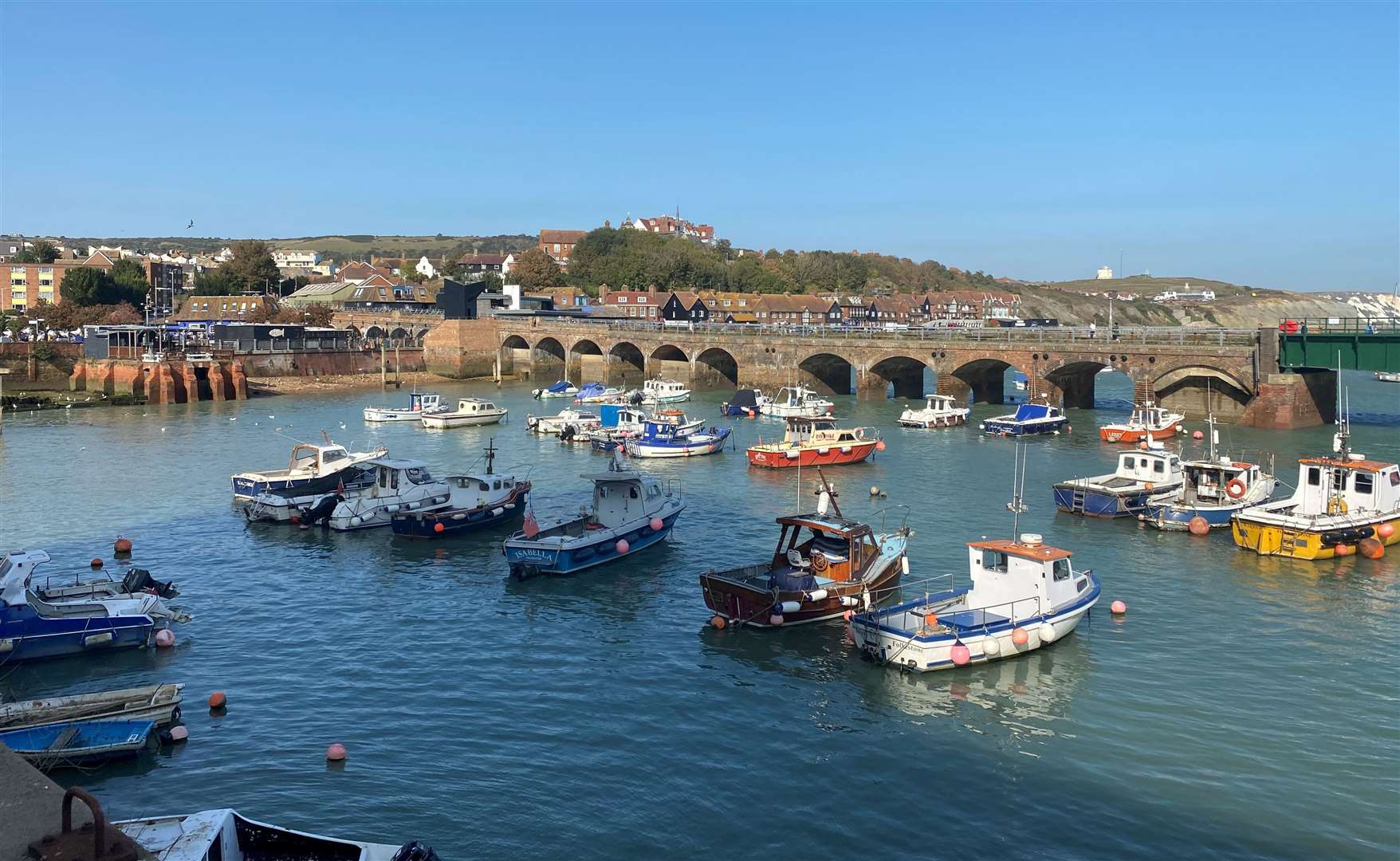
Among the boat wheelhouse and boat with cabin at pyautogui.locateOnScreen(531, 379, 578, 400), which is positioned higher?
boat with cabin at pyautogui.locateOnScreen(531, 379, 578, 400)

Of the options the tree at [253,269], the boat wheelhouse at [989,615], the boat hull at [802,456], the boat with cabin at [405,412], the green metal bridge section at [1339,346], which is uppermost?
the tree at [253,269]

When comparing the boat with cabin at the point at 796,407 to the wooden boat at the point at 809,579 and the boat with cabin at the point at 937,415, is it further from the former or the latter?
the wooden boat at the point at 809,579

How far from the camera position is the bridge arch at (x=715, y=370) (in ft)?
361

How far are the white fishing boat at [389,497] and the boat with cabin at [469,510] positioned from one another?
0.54 m

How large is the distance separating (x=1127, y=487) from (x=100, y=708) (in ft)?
129

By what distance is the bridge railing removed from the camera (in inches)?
3094

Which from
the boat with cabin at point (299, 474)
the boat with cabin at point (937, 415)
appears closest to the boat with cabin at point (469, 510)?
the boat with cabin at point (299, 474)

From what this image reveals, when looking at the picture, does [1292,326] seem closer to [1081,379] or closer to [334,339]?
[1081,379]

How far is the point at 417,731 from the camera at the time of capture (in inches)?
947

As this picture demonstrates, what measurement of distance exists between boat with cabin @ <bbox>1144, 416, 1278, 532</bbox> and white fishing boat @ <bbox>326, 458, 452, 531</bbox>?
1134 inches

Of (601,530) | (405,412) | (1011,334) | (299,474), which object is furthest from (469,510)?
(1011,334)

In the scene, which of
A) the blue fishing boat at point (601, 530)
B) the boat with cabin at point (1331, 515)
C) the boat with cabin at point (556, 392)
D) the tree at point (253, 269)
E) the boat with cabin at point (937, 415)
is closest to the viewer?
the blue fishing boat at point (601, 530)

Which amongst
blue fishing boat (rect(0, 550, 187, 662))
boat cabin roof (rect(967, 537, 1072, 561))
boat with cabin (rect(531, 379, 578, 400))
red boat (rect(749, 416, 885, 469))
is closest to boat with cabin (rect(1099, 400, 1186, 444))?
red boat (rect(749, 416, 885, 469))

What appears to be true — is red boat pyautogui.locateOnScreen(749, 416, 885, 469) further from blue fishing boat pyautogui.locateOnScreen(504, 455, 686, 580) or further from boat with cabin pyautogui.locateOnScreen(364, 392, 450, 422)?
boat with cabin pyautogui.locateOnScreen(364, 392, 450, 422)
